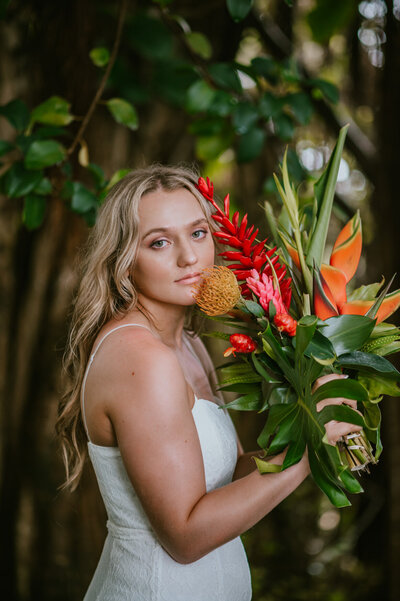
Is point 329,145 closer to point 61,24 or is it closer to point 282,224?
point 61,24

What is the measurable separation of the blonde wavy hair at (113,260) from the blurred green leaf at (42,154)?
0.37 meters

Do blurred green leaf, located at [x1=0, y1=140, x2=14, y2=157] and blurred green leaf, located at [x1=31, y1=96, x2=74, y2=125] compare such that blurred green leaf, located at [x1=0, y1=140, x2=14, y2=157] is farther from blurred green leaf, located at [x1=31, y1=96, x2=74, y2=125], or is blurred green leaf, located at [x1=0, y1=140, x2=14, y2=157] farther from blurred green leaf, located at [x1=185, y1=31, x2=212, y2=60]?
blurred green leaf, located at [x1=185, y1=31, x2=212, y2=60]

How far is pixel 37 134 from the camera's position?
63.0 inches

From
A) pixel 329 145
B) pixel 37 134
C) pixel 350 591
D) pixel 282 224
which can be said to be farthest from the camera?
pixel 329 145

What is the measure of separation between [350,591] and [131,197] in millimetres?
2535

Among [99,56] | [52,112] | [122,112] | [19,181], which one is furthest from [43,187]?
[99,56]

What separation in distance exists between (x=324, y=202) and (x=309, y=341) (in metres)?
0.33

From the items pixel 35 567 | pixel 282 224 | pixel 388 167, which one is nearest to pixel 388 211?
pixel 388 167

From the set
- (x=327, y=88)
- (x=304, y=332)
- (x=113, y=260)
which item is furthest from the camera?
(x=327, y=88)

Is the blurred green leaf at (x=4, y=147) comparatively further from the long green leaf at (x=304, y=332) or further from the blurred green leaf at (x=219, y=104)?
the long green leaf at (x=304, y=332)

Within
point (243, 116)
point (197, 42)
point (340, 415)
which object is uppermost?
point (197, 42)

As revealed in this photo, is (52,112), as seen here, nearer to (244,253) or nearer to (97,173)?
(97,173)

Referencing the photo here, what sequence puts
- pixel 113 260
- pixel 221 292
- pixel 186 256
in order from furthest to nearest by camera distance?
pixel 113 260 → pixel 186 256 → pixel 221 292

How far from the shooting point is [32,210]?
164cm
